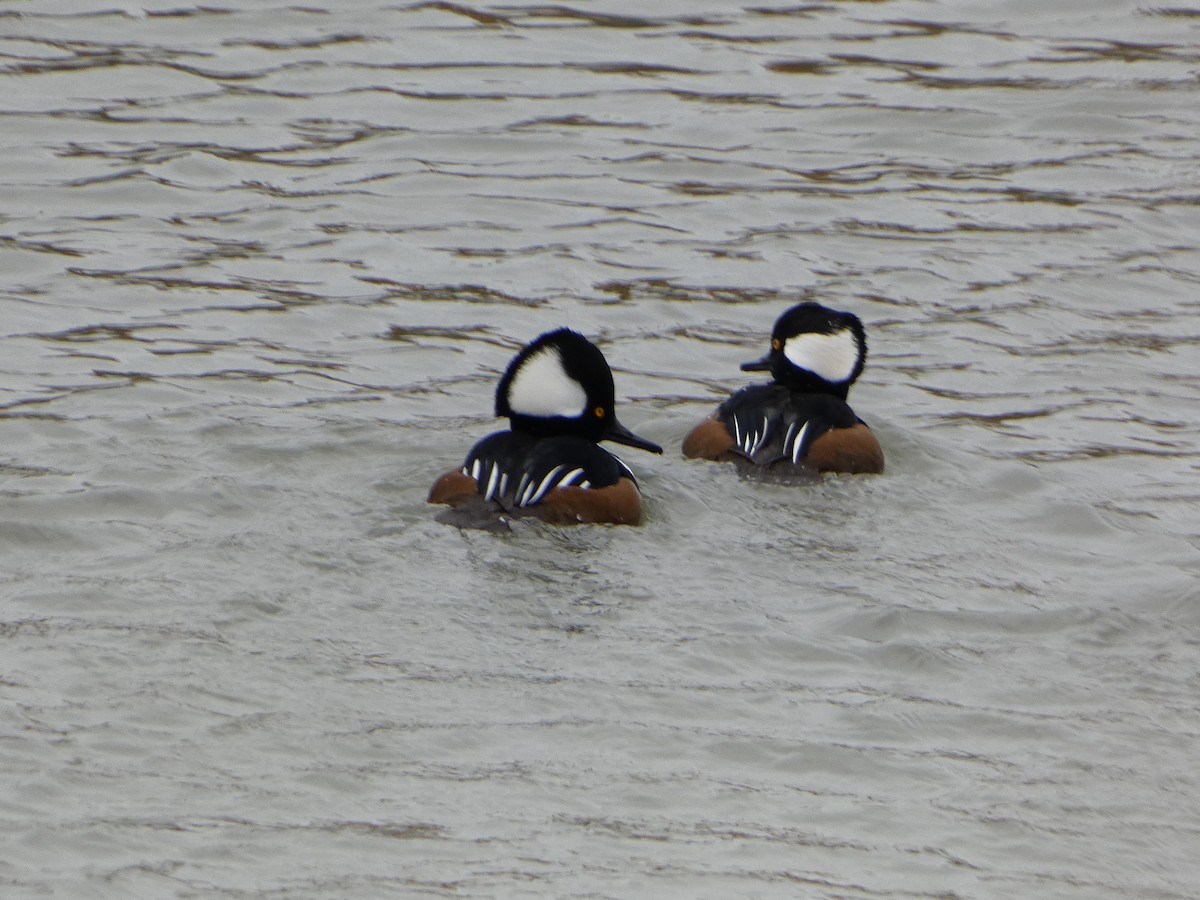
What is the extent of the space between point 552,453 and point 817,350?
164 cm

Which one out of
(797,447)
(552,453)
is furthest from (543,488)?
(797,447)

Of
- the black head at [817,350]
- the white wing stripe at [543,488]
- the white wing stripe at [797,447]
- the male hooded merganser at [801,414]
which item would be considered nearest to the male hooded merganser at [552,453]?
the white wing stripe at [543,488]

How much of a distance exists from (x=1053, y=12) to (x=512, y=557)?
1063 cm

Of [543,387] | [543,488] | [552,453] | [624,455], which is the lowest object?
[624,455]

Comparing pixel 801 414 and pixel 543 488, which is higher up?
pixel 801 414

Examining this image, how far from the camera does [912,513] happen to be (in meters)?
7.91

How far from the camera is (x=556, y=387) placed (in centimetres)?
769

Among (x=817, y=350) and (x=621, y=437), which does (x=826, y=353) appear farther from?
(x=621, y=437)

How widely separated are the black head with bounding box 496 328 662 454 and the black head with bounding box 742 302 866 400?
3.61 feet

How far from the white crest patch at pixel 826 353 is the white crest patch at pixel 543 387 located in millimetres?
1286

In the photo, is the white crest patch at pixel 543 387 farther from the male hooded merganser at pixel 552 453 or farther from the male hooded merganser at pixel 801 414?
the male hooded merganser at pixel 801 414

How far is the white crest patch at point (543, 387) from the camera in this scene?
767 cm

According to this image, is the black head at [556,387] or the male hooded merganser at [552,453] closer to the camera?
the male hooded merganser at [552,453]

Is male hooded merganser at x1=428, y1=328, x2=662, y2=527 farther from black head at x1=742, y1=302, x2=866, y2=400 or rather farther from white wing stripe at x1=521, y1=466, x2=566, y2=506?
black head at x1=742, y1=302, x2=866, y2=400
